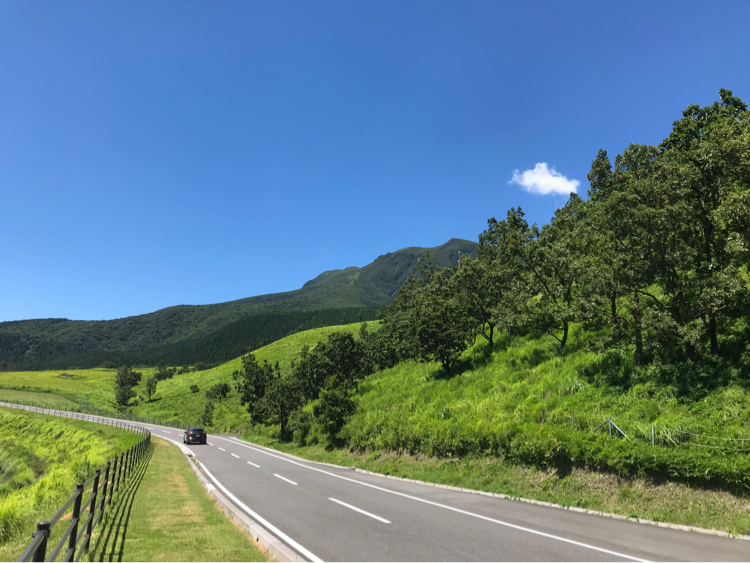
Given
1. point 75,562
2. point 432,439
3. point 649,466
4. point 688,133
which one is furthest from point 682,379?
point 688,133

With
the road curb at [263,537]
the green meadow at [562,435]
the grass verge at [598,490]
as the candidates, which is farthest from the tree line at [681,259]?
the road curb at [263,537]

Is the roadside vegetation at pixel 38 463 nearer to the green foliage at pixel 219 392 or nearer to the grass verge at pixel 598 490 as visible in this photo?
the grass verge at pixel 598 490

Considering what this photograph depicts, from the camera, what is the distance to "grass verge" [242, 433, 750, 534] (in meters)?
10.2

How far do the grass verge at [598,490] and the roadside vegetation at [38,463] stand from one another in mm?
13425

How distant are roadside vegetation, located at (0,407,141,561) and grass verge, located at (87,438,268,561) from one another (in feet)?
5.20

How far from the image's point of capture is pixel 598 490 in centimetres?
1272

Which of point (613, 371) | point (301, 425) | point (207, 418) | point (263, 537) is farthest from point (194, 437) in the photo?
point (613, 371)

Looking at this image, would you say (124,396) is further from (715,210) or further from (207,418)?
(715,210)

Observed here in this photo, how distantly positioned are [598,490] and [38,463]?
43739mm

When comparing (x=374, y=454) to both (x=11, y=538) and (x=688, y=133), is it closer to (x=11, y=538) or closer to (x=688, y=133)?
(x=11, y=538)

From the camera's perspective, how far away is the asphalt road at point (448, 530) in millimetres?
8039

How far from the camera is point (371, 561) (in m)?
7.58

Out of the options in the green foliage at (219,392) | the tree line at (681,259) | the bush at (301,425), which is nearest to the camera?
the tree line at (681,259)

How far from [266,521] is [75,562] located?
199 inches
